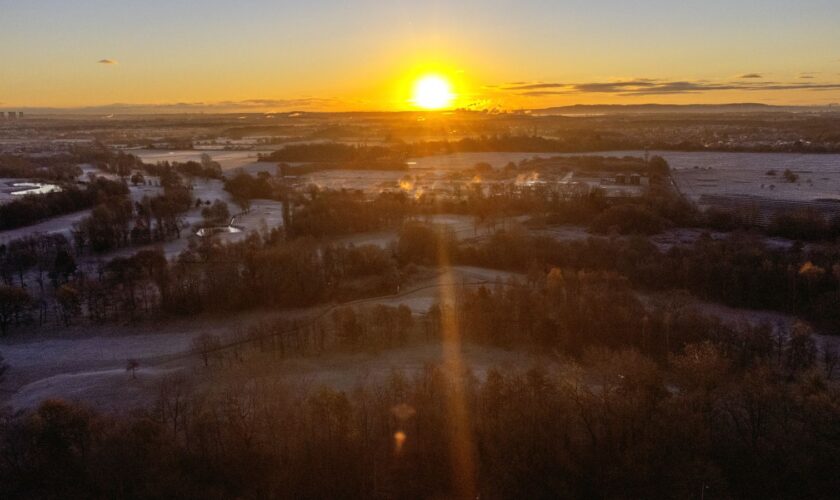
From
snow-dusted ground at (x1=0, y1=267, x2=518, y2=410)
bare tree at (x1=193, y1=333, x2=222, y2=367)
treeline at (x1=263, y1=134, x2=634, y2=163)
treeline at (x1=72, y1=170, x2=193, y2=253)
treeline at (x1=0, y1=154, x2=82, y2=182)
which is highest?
treeline at (x1=0, y1=154, x2=82, y2=182)

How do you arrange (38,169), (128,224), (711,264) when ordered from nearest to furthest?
(711,264), (128,224), (38,169)

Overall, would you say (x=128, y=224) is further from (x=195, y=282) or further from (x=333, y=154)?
(x=333, y=154)

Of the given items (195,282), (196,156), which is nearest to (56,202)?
(195,282)

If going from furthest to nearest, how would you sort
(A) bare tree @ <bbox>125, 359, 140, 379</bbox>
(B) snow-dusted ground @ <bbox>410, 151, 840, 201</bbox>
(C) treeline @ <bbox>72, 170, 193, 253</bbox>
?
(B) snow-dusted ground @ <bbox>410, 151, 840, 201</bbox>, (C) treeline @ <bbox>72, 170, 193, 253</bbox>, (A) bare tree @ <bbox>125, 359, 140, 379</bbox>

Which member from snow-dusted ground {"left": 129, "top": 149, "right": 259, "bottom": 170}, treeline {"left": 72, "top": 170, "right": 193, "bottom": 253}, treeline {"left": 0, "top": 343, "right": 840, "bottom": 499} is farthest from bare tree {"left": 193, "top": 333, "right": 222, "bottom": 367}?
snow-dusted ground {"left": 129, "top": 149, "right": 259, "bottom": 170}

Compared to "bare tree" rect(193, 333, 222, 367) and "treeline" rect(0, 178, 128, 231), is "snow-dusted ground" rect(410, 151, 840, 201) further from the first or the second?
"bare tree" rect(193, 333, 222, 367)

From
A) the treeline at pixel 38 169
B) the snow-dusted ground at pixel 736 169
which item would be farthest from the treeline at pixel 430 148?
the treeline at pixel 38 169

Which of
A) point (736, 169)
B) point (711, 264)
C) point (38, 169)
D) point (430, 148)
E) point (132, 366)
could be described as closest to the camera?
point (132, 366)

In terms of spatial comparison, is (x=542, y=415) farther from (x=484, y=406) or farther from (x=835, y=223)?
(x=835, y=223)

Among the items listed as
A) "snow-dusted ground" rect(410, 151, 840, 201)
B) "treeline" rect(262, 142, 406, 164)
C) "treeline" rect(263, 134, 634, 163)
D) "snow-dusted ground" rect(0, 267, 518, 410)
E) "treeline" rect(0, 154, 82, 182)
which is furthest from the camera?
"treeline" rect(263, 134, 634, 163)

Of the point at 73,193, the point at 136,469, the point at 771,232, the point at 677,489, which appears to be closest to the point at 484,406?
the point at 677,489
